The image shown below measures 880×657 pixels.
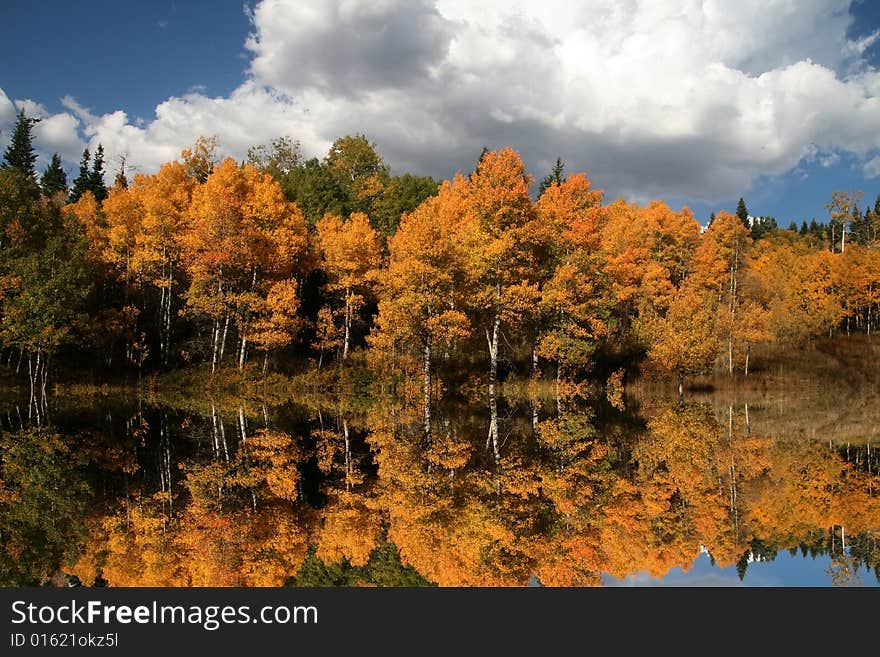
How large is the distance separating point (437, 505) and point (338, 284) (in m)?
31.7

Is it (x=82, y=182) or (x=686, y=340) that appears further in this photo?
(x=82, y=182)

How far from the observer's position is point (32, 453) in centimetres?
1659

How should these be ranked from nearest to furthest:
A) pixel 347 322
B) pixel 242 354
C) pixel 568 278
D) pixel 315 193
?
pixel 568 278
pixel 242 354
pixel 347 322
pixel 315 193

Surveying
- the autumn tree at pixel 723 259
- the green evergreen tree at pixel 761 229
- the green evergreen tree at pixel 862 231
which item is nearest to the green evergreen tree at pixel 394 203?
the autumn tree at pixel 723 259

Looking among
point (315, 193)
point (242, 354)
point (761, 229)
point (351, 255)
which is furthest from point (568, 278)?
point (761, 229)

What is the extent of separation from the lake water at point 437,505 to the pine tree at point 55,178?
213 ft

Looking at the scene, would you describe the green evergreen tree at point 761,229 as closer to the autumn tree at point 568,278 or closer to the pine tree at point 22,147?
the autumn tree at point 568,278

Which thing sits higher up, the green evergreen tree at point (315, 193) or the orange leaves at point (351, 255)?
the green evergreen tree at point (315, 193)

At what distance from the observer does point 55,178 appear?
76.7 metres

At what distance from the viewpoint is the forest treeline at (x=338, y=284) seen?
1273 inches

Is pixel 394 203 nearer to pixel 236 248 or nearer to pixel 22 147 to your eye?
pixel 236 248

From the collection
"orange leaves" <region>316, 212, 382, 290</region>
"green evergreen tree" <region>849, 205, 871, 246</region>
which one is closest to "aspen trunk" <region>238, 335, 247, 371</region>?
"orange leaves" <region>316, 212, 382, 290</region>
